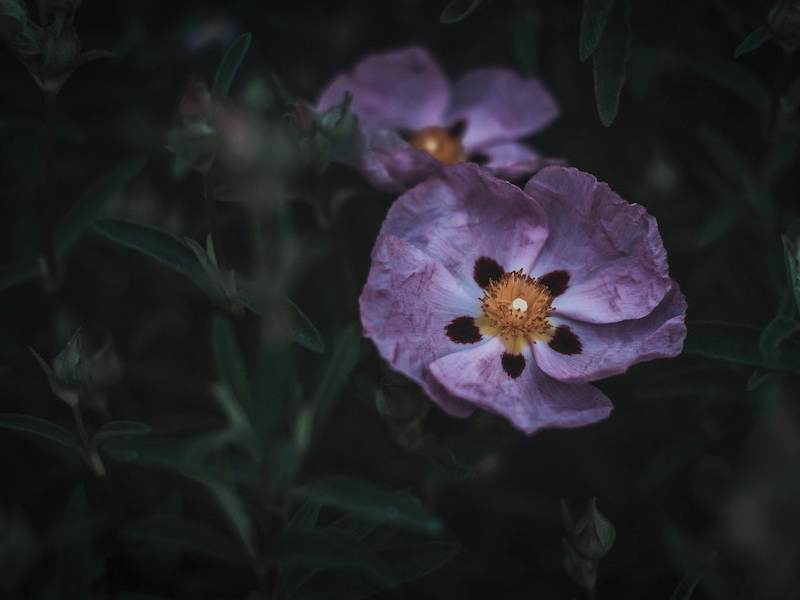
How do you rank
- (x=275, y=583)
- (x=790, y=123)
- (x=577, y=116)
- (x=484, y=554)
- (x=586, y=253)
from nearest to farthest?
(x=275, y=583) → (x=586, y=253) → (x=790, y=123) → (x=484, y=554) → (x=577, y=116)

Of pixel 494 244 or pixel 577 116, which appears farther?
pixel 577 116

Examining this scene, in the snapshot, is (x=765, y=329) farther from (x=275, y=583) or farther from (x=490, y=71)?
(x=490, y=71)

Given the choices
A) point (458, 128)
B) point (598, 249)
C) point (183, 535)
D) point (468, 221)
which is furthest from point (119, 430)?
point (458, 128)

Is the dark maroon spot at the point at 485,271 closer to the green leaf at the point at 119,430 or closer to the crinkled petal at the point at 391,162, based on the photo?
the crinkled petal at the point at 391,162

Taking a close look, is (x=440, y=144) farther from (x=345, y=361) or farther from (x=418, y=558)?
(x=418, y=558)

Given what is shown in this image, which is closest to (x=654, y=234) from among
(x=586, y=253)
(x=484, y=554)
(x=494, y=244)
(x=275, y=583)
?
(x=586, y=253)
